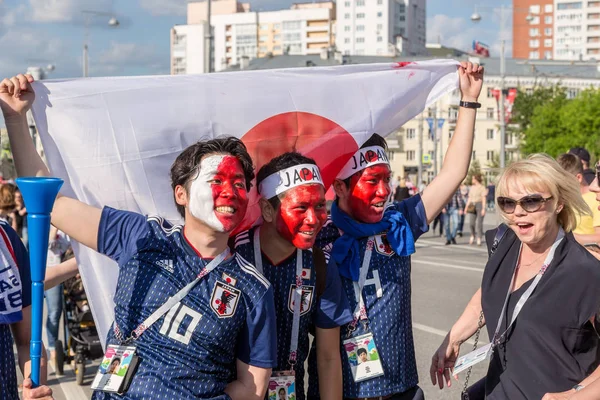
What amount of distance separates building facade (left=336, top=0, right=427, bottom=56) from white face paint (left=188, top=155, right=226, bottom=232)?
150 m

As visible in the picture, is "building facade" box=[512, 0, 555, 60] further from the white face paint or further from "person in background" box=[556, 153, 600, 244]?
the white face paint

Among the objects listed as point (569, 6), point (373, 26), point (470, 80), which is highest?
point (569, 6)

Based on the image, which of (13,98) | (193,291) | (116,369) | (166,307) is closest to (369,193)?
(193,291)

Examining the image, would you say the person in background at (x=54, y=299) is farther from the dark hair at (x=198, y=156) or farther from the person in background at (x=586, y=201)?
the dark hair at (x=198, y=156)

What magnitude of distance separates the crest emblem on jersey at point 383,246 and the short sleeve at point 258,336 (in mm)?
885

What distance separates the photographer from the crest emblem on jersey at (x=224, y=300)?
341cm

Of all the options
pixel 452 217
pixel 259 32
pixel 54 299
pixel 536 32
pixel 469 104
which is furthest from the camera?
pixel 536 32

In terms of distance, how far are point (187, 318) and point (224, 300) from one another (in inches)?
6.0

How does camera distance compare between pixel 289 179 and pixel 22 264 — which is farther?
pixel 289 179

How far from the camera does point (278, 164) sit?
157 inches

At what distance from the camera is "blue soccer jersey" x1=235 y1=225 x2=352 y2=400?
3.89m

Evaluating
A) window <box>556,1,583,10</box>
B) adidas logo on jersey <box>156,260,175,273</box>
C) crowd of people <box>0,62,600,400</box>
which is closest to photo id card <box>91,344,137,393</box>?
crowd of people <box>0,62,600,400</box>

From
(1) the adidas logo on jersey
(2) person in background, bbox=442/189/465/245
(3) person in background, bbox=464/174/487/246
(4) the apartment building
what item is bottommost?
(2) person in background, bbox=442/189/465/245

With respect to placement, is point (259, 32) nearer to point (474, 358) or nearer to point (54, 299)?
point (54, 299)
